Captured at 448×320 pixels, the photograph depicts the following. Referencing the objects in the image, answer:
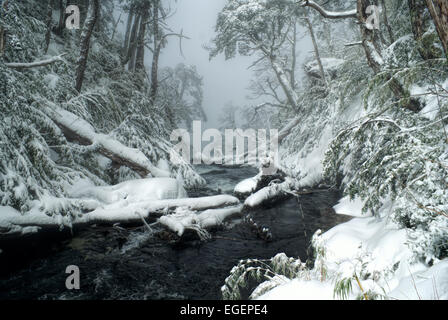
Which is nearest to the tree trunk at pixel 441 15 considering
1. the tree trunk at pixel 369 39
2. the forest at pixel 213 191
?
the forest at pixel 213 191

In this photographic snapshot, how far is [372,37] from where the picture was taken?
489cm

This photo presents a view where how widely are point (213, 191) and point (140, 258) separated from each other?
200 inches

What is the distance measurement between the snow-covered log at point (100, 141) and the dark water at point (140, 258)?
230 cm

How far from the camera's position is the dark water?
11.1 feet

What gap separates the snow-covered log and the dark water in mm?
2296

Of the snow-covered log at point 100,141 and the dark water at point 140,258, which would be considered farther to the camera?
the snow-covered log at point 100,141

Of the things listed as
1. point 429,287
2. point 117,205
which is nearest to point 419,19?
Answer: point 429,287

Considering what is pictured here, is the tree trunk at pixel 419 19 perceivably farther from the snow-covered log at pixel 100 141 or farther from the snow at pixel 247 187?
the snow-covered log at pixel 100 141

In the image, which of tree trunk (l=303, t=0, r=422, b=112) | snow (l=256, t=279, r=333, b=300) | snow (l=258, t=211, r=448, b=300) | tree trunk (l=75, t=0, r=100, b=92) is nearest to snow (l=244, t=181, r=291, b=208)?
snow (l=258, t=211, r=448, b=300)

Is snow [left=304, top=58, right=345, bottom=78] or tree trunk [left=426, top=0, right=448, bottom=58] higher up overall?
snow [left=304, top=58, right=345, bottom=78]

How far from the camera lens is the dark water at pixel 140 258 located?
11.1ft

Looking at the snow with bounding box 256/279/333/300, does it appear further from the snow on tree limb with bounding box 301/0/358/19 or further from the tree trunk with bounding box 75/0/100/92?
the tree trunk with bounding box 75/0/100/92

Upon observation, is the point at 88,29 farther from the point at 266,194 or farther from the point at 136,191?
the point at 266,194

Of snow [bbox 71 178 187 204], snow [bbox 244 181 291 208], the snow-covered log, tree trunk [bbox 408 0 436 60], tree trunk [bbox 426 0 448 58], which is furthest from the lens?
snow [bbox 244 181 291 208]
